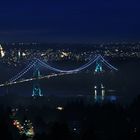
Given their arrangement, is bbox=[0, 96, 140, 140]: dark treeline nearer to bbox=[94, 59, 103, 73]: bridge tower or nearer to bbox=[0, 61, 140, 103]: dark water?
bbox=[0, 61, 140, 103]: dark water

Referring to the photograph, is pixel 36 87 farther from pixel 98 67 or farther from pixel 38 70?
pixel 98 67

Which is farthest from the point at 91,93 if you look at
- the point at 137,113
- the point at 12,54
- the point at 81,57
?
the point at 137,113

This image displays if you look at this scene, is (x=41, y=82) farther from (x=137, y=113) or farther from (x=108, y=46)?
(x=137, y=113)

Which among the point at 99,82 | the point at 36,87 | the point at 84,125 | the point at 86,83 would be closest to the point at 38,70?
the point at 86,83

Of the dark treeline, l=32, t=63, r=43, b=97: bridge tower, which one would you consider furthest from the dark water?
the dark treeline

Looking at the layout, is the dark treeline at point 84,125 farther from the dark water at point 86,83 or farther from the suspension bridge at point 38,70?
the dark water at point 86,83

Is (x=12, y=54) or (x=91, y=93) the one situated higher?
(x=12, y=54)
